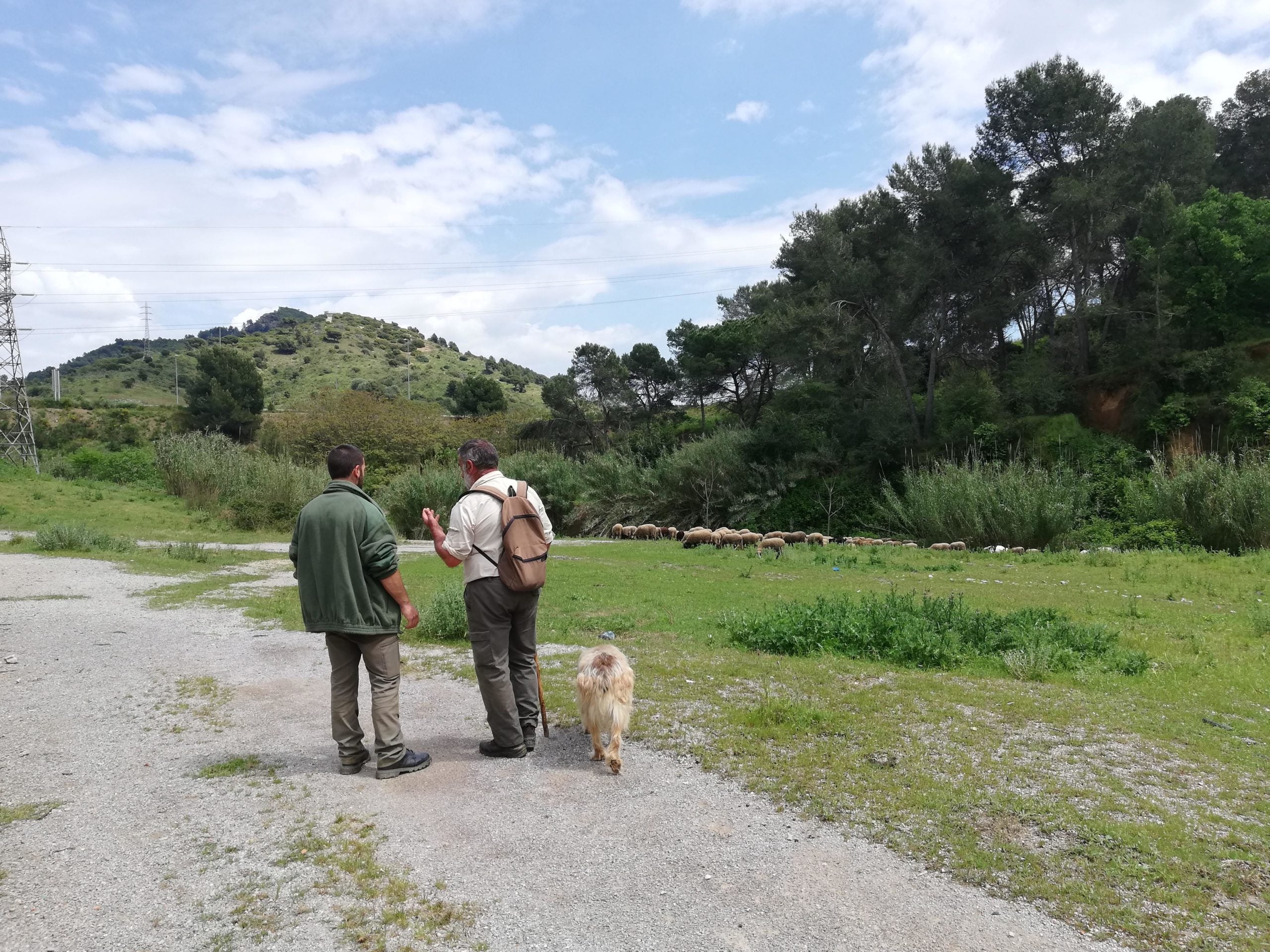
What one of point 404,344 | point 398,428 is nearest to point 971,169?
point 398,428

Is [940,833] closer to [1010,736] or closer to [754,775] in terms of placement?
[754,775]

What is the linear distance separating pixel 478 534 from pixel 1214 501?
64.3 feet

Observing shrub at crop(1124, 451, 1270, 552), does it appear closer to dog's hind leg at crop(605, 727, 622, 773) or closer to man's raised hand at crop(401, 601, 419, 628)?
dog's hind leg at crop(605, 727, 622, 773)

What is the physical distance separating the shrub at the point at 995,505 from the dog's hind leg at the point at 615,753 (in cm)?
1860

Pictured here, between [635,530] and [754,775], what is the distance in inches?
933

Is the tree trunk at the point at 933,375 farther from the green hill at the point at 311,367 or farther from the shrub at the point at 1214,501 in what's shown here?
the green hill at the point at 311,367

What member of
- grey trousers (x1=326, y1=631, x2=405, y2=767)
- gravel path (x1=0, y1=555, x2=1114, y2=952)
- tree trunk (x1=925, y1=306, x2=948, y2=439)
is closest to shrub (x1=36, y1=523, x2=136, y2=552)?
gravel path (x1=0, y1=555, x2=1114, y2=952)

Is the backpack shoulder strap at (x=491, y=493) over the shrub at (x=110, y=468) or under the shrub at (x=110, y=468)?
under

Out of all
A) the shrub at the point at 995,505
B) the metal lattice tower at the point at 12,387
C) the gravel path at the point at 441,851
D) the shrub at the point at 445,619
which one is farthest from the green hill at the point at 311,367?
the gravel path at the point at 441,851

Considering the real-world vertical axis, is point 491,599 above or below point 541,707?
above

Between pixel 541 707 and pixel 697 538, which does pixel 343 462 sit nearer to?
pixel 541 707

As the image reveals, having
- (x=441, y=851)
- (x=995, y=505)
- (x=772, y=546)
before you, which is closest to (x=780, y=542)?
(x=772, y=546)

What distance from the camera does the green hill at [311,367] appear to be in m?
77.2

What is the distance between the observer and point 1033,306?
3541cm
